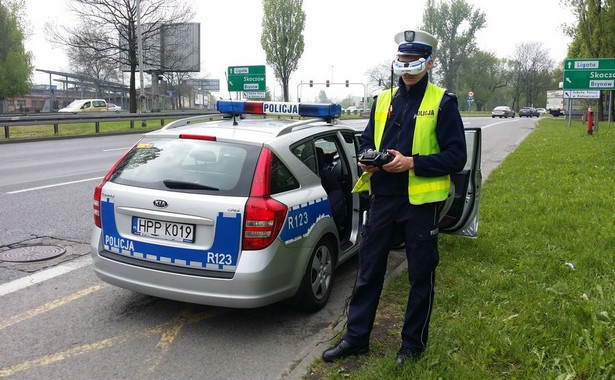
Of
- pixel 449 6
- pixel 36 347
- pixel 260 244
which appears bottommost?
pixel 36 347

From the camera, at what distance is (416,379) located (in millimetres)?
3055

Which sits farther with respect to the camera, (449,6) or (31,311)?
(449,6)

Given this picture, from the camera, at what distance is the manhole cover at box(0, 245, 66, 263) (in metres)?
5.45

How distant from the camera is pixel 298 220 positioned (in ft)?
13.0

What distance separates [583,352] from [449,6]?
84.1 metres

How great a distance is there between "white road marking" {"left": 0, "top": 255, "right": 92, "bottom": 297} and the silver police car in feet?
3.57

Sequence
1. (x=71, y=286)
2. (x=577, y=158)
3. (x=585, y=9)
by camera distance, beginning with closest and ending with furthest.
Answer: (x=71, y=286)
(x=577, y=158)
(x=585, y=9)

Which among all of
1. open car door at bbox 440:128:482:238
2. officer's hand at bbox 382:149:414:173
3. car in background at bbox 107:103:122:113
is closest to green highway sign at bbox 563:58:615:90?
open car door at bbox 440:128:482:238

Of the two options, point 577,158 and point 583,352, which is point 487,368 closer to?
point 583,352

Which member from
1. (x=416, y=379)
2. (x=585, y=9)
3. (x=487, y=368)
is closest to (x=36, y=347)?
(x=416, y=379)

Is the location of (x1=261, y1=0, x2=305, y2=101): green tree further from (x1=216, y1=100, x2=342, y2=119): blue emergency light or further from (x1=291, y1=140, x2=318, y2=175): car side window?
(x1=291, y1=140, x2=318, y2=175): car side window

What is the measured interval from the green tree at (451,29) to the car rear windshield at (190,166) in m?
79.4

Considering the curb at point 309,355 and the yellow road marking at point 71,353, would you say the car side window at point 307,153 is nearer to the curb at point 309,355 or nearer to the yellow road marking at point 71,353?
the curb at point 309,355

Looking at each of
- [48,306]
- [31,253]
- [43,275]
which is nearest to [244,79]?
[31,253]
